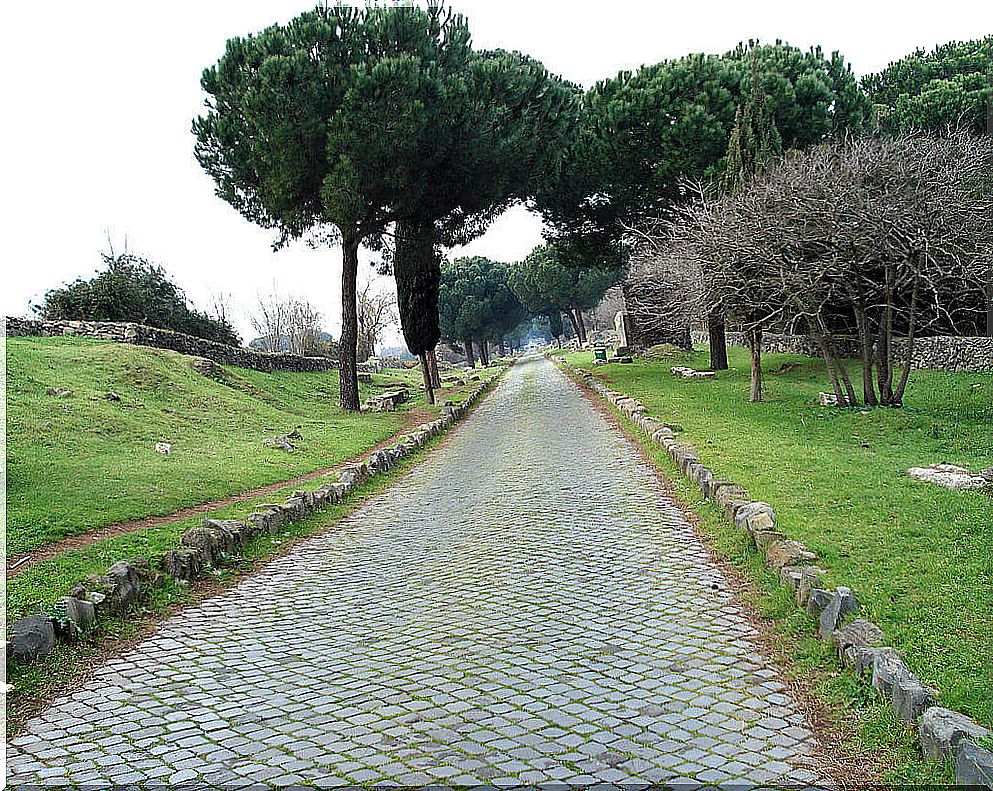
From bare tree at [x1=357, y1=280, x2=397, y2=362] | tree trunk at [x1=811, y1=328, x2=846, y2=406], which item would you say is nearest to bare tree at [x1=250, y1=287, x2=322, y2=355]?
bare tree at [x1=357, y1=280, x2=397, y2=362]

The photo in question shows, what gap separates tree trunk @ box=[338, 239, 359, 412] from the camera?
24.3 m

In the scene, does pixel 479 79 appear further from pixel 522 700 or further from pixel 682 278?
pixel 522 700

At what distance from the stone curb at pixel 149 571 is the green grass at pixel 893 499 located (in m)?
5.24

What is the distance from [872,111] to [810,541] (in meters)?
25.5

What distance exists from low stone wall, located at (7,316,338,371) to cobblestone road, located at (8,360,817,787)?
1792 centimetres

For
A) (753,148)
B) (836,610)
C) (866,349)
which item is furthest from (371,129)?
(836,610)

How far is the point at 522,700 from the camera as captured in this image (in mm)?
4805

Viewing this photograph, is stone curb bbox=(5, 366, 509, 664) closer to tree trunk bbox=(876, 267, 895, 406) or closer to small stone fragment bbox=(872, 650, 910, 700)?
small stone fragment bbox=(872, 650, 910, 700)

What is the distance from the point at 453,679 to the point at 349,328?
19.9m

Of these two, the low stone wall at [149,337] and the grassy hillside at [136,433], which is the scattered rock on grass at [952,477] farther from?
the low stone wall at [149,337]

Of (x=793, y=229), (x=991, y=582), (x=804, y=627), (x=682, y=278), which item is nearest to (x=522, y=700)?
(x=804, y=627)

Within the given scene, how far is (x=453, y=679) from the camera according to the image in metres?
5.18

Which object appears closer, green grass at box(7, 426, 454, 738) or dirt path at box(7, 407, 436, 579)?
green grass at box(7, 426, 454, 738)

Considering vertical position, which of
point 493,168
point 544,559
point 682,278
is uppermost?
point 493,168
